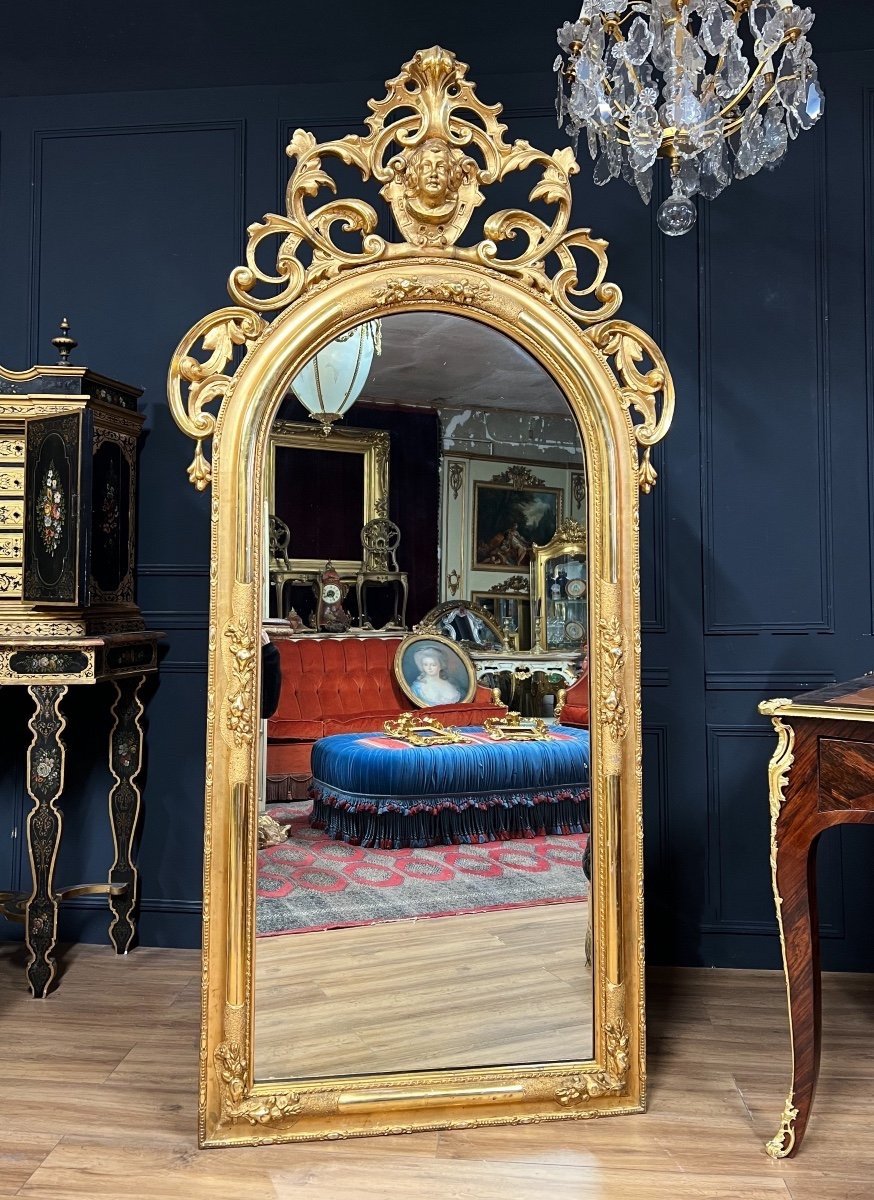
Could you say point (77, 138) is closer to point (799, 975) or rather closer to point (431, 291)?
point (431, 291)

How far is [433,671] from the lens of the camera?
251 cm

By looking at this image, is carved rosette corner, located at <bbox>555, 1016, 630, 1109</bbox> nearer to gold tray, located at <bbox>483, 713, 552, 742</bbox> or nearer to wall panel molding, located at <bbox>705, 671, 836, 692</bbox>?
gold tray, located at <bbox>483, 713, 552, 742</bbox>

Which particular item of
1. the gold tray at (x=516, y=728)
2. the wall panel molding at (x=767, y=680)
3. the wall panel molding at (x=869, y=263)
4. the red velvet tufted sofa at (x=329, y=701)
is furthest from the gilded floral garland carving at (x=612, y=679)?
the wall panel molding at (x=869, y=263)

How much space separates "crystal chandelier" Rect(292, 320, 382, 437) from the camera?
7.84ft

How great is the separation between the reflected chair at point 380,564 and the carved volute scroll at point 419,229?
435 mm

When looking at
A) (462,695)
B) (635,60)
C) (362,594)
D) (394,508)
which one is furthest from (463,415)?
(635,60)

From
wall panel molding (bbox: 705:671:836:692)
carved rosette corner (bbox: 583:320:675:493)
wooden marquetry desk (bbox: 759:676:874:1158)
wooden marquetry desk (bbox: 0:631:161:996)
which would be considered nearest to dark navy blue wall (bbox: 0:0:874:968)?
wall panel molding (bbox: 705:671:836:692)

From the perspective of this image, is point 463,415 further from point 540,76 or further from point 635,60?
point 540,76

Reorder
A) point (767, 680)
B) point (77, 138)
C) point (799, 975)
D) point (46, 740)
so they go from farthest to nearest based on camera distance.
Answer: point (77, 138) → point (767, 680) → point (46, 740) → point (799, 975)

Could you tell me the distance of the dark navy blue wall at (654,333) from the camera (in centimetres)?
344

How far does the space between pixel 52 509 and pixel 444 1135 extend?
2.20 meters

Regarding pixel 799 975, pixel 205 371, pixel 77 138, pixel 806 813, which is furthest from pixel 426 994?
pixel 77 138

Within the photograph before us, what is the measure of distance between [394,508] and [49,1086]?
1.74m

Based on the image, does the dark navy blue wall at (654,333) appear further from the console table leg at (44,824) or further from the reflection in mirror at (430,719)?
the reflection in mirror at (430,719)
